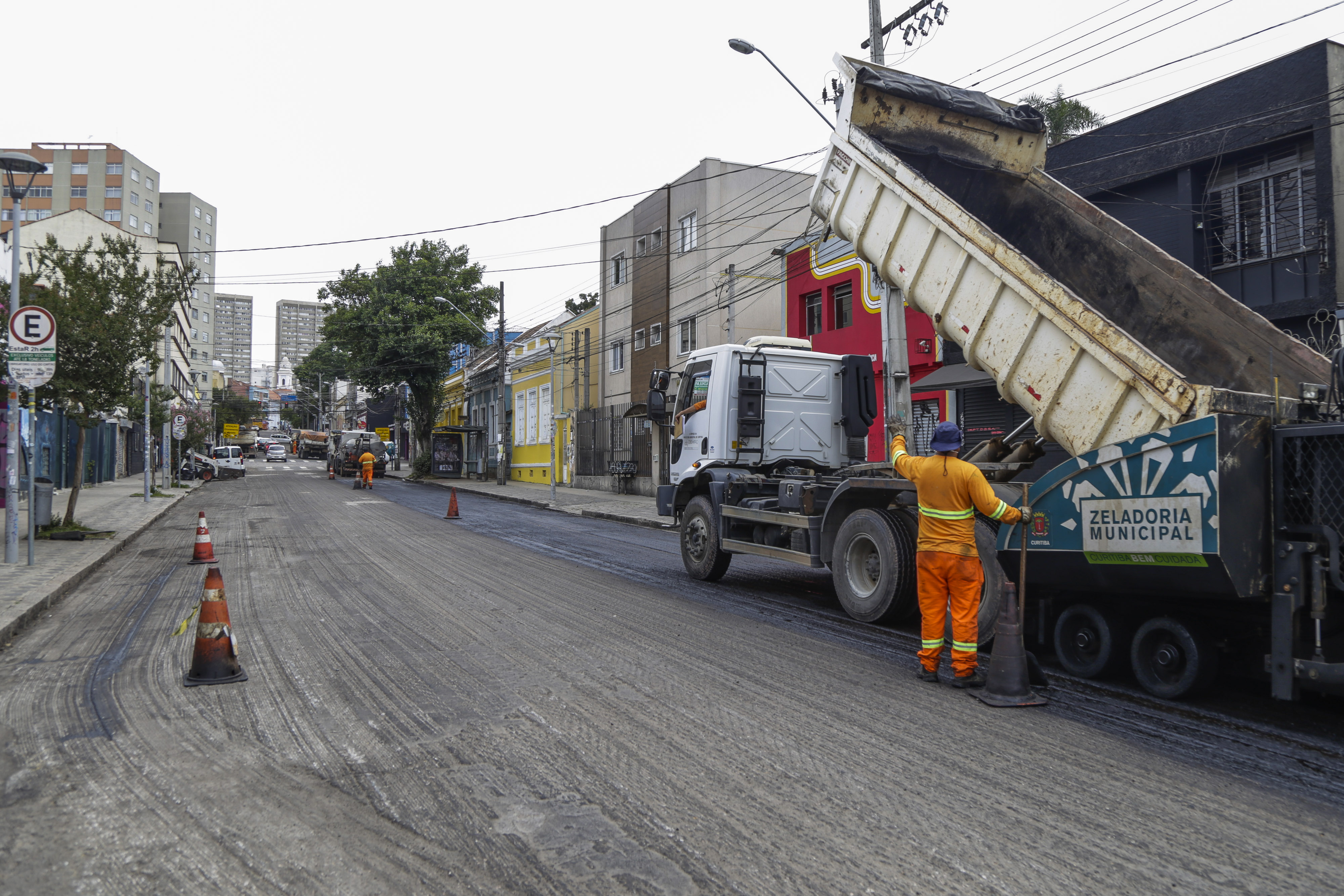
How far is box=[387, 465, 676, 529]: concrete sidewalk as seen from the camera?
67.8 ft

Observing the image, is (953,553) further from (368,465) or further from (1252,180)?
(368,465)

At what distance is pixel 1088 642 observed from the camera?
5.89 metres

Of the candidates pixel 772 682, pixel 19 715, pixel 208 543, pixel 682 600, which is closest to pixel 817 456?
pixel 682 600

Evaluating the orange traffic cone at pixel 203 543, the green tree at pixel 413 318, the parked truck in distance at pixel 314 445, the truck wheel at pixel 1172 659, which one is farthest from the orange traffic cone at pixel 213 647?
the parked truck in distance at pixel 314 445

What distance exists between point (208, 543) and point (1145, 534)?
902 centimetres

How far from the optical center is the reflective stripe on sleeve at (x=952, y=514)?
5707 millimetres

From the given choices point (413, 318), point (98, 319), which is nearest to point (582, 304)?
point (413, 318)

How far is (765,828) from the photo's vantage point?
11.3 ft

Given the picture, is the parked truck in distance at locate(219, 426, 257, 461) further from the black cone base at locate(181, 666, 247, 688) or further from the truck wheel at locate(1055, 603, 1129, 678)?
the truck wheel at locate(1055, 603, 1129, 678)

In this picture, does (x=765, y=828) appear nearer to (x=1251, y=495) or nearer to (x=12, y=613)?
(x=1251, y=495)

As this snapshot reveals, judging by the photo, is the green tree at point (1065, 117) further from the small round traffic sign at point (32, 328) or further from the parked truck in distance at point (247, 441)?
the parked truck in distance at point (247, 441)

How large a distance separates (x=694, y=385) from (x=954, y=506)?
543 cm

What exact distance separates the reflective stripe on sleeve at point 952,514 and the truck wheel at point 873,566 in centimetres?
138

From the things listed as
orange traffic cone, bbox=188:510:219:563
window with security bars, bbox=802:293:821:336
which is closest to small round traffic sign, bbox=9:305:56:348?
Answer: orange traffic cone, bbox=188:510:219:563
